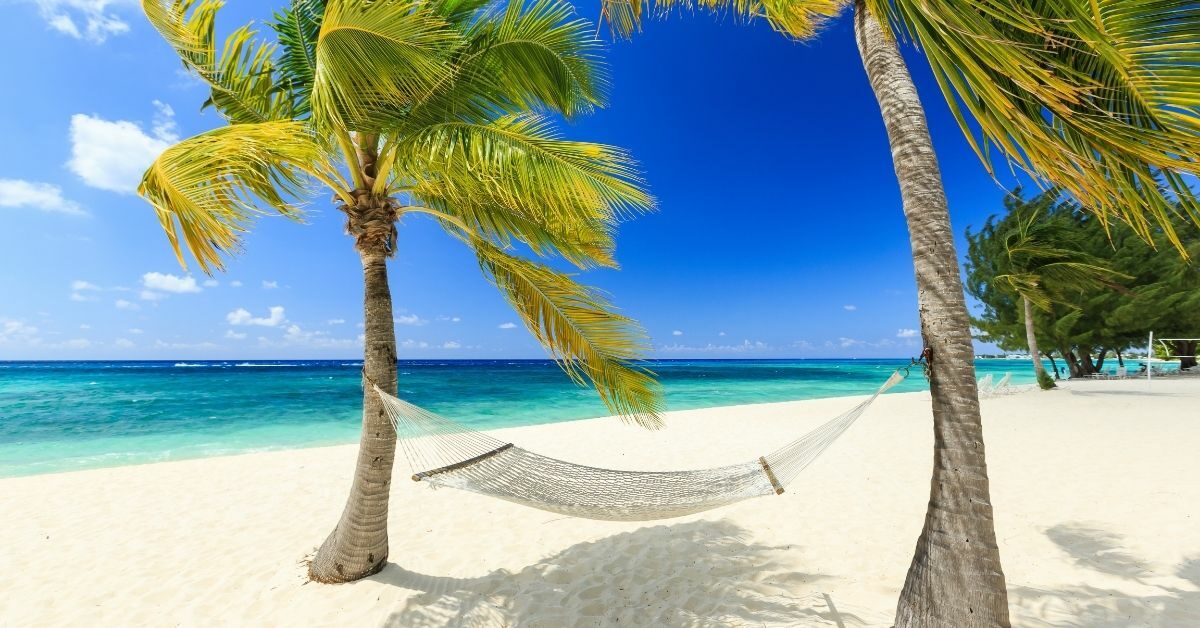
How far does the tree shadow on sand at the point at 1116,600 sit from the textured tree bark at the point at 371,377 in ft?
9.20

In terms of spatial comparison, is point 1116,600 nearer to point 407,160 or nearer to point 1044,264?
point 407,160

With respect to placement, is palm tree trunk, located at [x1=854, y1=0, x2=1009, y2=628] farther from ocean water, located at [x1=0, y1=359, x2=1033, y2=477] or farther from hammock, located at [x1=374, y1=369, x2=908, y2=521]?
ocean water, located at [x1=0, y1=359, x2=1033, y2=477]

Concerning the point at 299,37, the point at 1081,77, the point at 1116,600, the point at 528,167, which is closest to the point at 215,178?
the point at 299,37

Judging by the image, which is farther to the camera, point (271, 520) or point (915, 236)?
point (271, 520)

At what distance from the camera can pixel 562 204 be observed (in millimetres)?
1913

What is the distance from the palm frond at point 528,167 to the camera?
1.81 metres

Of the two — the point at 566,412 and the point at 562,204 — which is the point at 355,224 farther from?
the point at 566,412

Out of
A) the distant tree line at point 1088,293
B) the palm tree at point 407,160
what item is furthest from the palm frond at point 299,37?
the distant tree line at point 1088,293

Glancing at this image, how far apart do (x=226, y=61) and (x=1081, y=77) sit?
10.0 feet

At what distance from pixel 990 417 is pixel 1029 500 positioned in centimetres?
465

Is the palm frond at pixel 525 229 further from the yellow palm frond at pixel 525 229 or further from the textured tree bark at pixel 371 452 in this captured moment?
the textured tree bark at pixel 371 452

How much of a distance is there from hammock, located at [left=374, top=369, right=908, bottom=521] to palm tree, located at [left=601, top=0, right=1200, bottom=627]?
443 millimetres

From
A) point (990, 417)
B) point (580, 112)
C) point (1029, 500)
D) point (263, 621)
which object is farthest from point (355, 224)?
point (990, 417)

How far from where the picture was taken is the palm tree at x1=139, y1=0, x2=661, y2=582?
1732 millimetres
